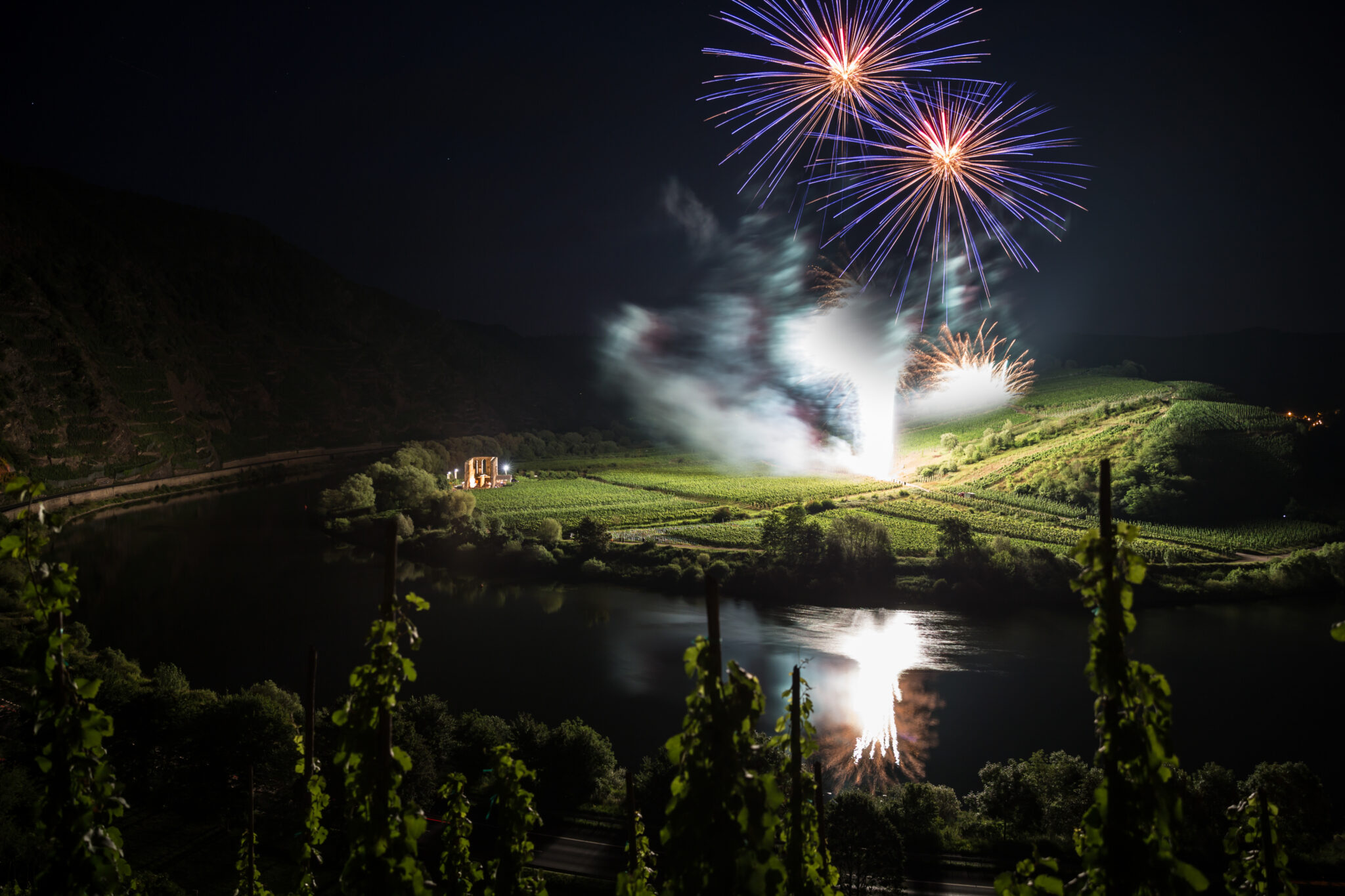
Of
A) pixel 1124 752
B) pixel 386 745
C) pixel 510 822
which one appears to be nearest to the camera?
pixel 1124 752

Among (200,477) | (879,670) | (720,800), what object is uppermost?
(200,477)

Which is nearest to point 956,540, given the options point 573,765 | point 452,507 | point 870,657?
point 870,657

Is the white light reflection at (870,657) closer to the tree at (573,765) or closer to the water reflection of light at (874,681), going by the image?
the water reflection of light at (874,681)

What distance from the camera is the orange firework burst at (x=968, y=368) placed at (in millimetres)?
24578

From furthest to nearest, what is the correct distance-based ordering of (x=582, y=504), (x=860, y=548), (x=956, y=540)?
(x=582, y=504) < (x=860, y=548) < (x=956, y=540)

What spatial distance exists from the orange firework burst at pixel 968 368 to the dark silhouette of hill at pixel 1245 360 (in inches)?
50.5

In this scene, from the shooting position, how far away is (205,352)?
5850cm

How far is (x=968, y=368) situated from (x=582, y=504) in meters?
16.1

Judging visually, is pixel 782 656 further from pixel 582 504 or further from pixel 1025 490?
pixel 582 504

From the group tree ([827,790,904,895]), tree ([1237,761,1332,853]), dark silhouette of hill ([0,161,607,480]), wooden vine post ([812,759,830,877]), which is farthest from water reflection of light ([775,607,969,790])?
dark silhouette of hill ([0,161,607,480])

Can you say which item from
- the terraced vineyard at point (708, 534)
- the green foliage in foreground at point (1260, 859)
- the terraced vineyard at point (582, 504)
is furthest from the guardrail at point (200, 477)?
the green foliage in foreground at point (1260, 859)

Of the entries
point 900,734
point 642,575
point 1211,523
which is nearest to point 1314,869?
point 900,734

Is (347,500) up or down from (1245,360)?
down

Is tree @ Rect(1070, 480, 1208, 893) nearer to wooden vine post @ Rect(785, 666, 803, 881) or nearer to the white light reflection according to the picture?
wooden vine post @ Rect(785, 666, 803, 881)
